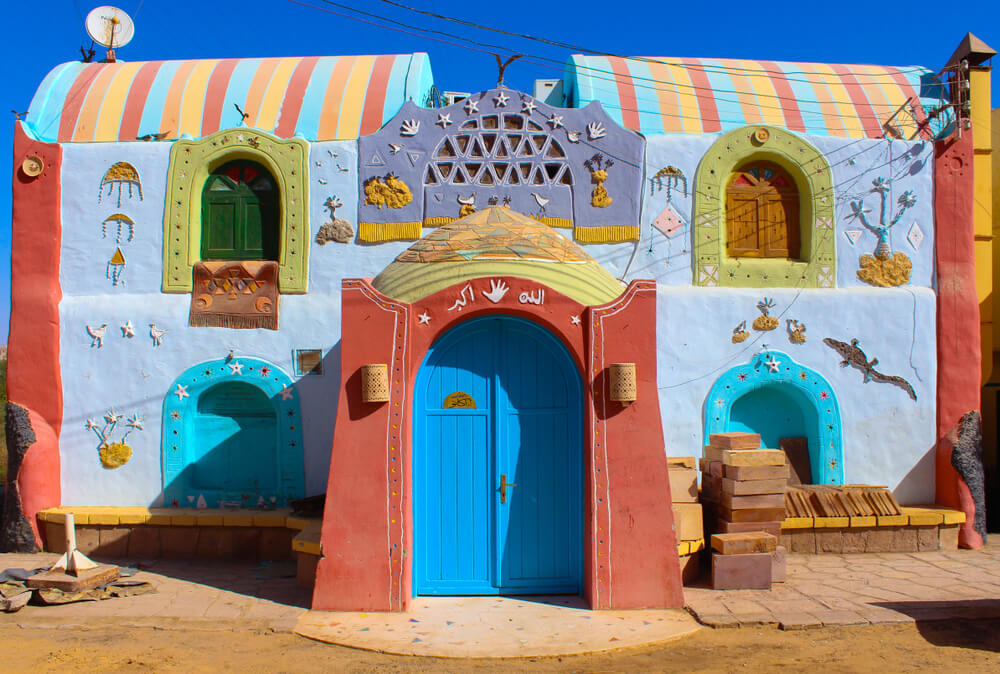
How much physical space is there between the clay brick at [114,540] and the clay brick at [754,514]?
7.06 meters

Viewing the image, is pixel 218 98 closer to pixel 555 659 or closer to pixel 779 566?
pixel 555 659

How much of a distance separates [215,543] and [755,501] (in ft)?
20.5

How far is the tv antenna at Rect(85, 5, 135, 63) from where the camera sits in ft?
37.7

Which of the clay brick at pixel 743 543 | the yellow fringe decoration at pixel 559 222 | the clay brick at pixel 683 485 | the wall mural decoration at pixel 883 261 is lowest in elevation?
the clay brick at pixel 743 543

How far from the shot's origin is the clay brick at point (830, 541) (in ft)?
30.2

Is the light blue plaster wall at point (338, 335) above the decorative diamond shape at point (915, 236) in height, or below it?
below

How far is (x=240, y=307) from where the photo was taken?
9.81 m

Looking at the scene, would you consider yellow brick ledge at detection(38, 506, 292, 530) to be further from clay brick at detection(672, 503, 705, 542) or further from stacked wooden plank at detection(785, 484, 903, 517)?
stacked wooden plank at detection(785, 484, 903, 517)

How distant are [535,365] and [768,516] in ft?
9.64

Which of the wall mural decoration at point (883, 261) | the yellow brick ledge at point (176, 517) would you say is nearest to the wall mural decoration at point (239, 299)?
the yellow brick ledge at point (176, 517)

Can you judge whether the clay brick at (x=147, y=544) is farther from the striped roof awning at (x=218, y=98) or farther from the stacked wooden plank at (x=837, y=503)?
the stacked wooden plank at (x=837, y=503)

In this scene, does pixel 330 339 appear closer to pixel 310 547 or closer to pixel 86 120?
pixel 310 547

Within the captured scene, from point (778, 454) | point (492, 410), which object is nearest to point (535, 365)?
point (492, 410)

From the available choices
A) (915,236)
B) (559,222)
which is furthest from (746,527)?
(915,236)
